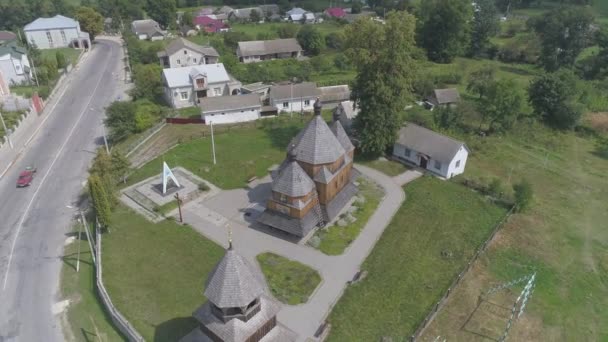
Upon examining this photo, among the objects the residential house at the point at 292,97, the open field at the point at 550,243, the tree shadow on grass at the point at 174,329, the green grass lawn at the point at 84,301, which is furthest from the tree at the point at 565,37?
the green grass lawn at the point at 84,301

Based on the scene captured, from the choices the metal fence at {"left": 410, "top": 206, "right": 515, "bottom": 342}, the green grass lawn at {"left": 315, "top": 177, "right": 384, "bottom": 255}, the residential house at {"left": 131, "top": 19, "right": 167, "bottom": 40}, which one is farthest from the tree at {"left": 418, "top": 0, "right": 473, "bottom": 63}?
the residential house at {"left": 131, "top": 19, "right": 167, "bottom": 40}

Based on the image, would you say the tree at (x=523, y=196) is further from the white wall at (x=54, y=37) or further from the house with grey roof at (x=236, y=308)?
the white wall at (x=54, y=37)

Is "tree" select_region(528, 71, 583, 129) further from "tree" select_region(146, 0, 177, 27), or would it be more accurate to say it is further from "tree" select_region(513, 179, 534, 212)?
"tree" select_region(146, 0, 177, 27)

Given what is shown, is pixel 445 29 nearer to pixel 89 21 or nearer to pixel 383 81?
pixel 383 81

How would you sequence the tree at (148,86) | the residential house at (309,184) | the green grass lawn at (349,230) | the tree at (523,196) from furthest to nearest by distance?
the tree at (148,86) → the tree at (523,196) → the green grass lawn at (349,230) → the residential house at (309,184)

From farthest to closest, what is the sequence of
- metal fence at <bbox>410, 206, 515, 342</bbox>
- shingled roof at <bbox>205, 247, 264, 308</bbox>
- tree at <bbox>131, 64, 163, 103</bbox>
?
1. tree at <bbox>131, 64, 163, 103</bbox>
2. metal fence at <bbox>410, 206, 515, 342</bbox>
3. shingled roof at <bbox>205, 247, 264, 308</bbox>

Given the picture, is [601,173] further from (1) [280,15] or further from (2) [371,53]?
(1) [280,15]

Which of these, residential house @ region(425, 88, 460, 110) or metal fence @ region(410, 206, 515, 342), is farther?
residential house @ region(425, 88, 460, 110)
